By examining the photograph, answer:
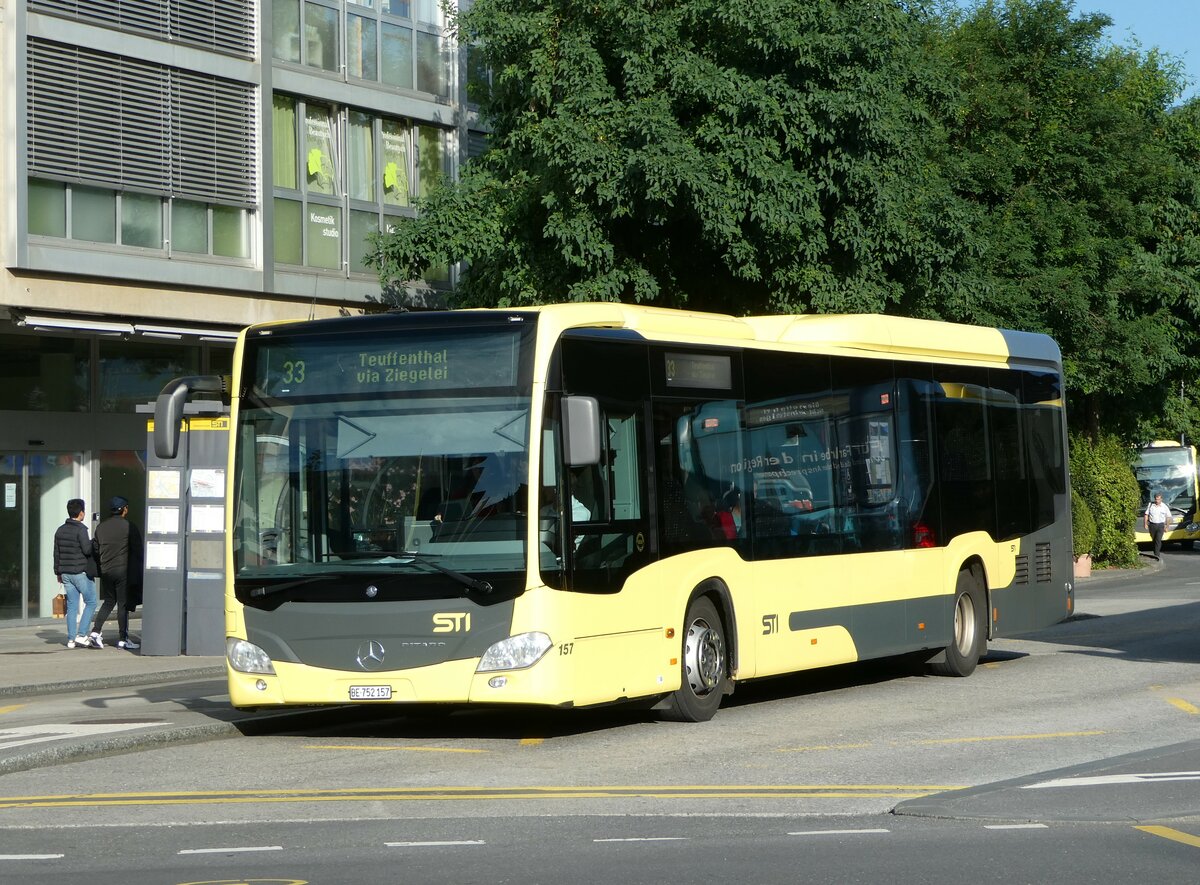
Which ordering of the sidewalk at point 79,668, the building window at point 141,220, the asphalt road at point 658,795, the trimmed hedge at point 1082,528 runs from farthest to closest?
the trimmed hedge at point 1082,528 < the building window at point 141,220 < the sidewalk at point 79,668 < the asphalt road at point 658,795

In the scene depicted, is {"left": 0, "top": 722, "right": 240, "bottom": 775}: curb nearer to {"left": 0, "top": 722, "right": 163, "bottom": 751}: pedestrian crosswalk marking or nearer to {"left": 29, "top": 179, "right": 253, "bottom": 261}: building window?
{"left": 0, "top": 722, "right": 163, "bottom": 751}: pedestrian crosswalk marking

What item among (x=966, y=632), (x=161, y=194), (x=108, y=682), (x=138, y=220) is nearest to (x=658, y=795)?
(x=966, y=632)

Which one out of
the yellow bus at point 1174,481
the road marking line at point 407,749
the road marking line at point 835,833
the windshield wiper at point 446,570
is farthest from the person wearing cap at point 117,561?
the yellow bus at point 1174,481

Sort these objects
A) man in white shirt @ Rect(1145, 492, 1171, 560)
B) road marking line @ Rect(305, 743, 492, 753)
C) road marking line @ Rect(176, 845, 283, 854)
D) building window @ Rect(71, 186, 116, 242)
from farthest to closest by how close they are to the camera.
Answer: man in white shirt @ Rect(1145, 492, 1171, 560)
building window @ Rect(71, 186, 116, 242)
road marking line @ Rect(305, 743, 492, 753)
road marking line @ Rect(176, 845, 283, 854)

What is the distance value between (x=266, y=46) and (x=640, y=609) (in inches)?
689

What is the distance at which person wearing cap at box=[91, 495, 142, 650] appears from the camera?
21922 millimetres

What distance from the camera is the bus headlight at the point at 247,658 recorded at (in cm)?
1216

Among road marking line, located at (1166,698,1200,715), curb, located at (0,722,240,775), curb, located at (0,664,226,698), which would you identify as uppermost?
curb, located at (0,664,226,698)

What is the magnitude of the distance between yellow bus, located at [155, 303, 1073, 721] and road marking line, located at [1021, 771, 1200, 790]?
10.9 ft

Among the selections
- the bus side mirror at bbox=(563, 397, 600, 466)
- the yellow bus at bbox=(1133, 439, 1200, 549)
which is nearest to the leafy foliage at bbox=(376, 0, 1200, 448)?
the bus side mirror at bbox=(563, 397, 600, 466)

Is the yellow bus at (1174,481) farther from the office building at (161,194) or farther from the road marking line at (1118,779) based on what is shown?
the road marking line at (1118,779)

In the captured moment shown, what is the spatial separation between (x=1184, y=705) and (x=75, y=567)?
13251 millimetres

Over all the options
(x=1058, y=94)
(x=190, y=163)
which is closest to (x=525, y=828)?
(x=190, y=163)

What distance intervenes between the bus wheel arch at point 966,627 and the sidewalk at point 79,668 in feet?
24.7
